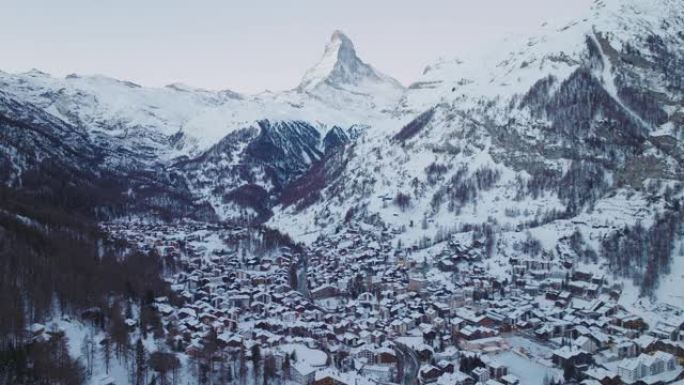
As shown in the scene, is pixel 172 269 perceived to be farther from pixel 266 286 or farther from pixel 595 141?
pixel 595 141

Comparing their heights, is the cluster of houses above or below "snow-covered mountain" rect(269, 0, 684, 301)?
below

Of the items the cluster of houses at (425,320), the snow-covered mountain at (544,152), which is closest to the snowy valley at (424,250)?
the cluster of houses at (425,320)

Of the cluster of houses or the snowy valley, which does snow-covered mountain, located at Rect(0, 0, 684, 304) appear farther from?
the cluster of houses

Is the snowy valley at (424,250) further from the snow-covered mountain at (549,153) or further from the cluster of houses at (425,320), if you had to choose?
the snow-covered mountain at (549,153)

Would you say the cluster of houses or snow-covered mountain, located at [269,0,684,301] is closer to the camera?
the cluster of houses

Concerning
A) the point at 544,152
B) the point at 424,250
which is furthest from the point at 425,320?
the point at 544,152

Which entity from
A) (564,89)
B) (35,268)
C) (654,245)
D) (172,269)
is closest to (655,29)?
(564,89)

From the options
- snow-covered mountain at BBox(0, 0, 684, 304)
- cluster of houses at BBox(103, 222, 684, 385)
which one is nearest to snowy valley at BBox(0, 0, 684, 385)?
cluster of houses at BBox(103, 222, 684, 385)

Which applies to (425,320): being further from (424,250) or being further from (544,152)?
(544,152)
